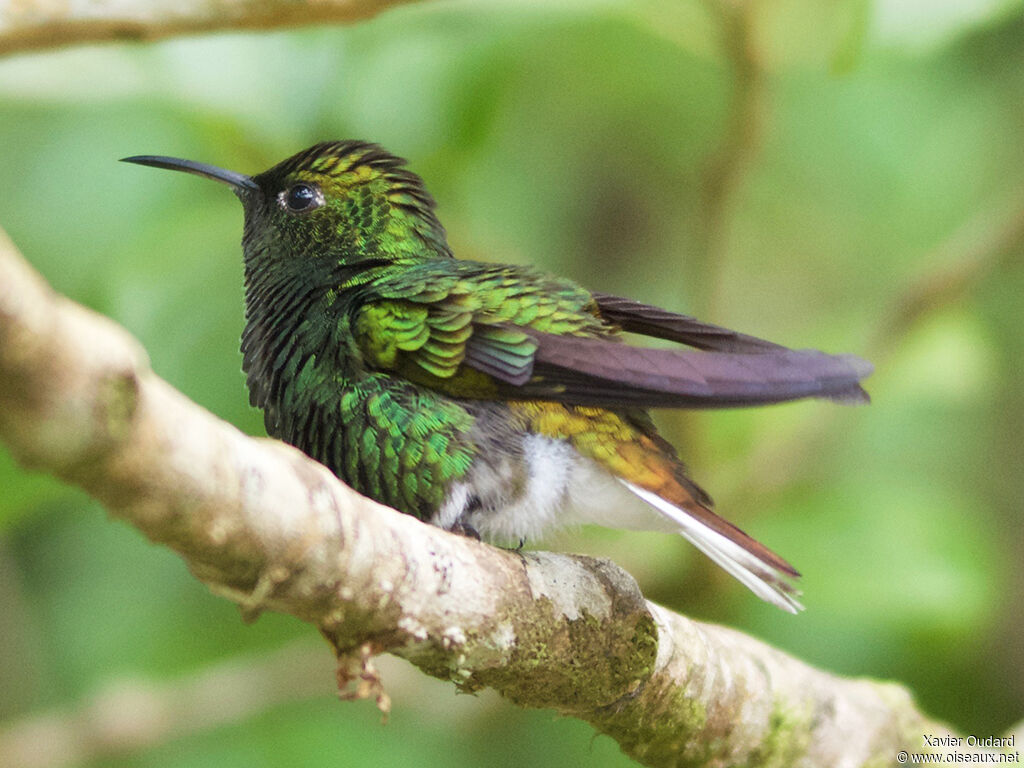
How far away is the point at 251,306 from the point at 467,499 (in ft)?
2.83

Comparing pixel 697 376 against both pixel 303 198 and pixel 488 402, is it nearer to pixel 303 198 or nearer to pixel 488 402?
pixel 488 402

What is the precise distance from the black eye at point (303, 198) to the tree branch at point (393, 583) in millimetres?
1231

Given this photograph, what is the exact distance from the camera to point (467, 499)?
2477mm

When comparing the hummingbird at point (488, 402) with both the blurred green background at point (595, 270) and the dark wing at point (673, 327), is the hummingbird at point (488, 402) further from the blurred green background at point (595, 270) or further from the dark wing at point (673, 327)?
the blurred green background at point (595, 270)

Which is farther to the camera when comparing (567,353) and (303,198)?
(303,198)

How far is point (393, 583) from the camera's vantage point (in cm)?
175

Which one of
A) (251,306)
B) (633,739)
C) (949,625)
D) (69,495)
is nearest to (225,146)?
(251,306)

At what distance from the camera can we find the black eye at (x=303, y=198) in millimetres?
3021

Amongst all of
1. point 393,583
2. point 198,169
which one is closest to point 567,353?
point 393,583

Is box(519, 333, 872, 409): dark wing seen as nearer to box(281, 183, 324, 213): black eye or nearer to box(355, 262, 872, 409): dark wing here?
box(355, 262, 872, 409): dark wing

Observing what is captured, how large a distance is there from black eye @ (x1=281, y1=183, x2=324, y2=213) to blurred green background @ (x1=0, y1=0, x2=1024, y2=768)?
0.54m

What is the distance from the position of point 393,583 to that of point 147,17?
55.3 inches

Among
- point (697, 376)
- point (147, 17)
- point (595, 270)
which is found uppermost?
point (147, 17)

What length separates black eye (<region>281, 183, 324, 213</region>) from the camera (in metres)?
3.02
